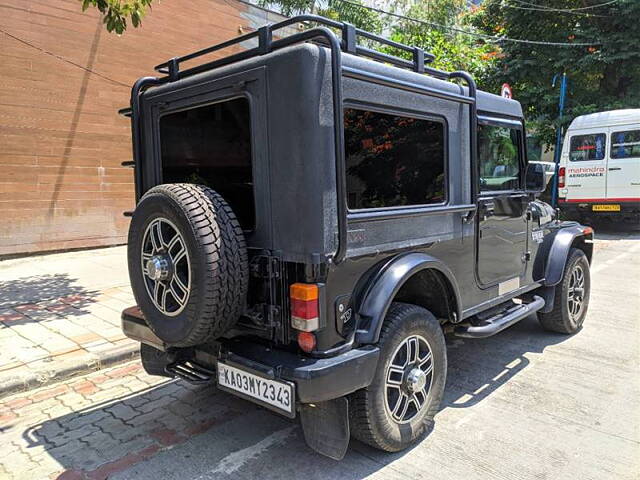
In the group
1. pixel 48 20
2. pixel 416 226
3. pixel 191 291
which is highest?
pixel 48 20

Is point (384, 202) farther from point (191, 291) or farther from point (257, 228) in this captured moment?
point (191, 291)

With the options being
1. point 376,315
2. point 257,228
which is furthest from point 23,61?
point 376,315

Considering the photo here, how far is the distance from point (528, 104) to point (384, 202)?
15.4 metres

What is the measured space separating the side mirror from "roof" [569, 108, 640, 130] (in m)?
9.54

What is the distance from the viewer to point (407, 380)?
2930 mm

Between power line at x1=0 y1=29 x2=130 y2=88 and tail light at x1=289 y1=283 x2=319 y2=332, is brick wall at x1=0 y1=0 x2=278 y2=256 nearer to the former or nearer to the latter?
power line at x1=0 y1=29 x2=130 y2=88

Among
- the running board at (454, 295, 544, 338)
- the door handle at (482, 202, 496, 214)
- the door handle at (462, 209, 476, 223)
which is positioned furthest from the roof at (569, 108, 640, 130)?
the door handle at (462, 209, 476, 223)

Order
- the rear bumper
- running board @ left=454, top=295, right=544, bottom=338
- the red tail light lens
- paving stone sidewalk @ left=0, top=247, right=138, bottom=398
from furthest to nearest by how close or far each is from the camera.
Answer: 1. paving stone sidewalk @ left=0, top=247, right=138, bottom=398
2. running board @ left=454, top=295, right=544, bottom=338
3. the red tail light lens
4. the rear bumper

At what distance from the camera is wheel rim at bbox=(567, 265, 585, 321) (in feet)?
16.5

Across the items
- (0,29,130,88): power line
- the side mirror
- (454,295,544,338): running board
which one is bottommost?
(454,295,544,338): running board

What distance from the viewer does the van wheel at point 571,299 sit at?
4.86 metres

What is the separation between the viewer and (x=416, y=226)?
3.09 m

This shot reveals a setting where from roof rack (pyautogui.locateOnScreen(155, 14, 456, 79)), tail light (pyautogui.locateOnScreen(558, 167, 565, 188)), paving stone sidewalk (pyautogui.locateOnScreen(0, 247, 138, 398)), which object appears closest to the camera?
roof rack (pyautogui.locateOnScreen(155, 14, 456, 79))

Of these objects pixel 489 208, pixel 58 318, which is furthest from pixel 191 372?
pixel 58 318
